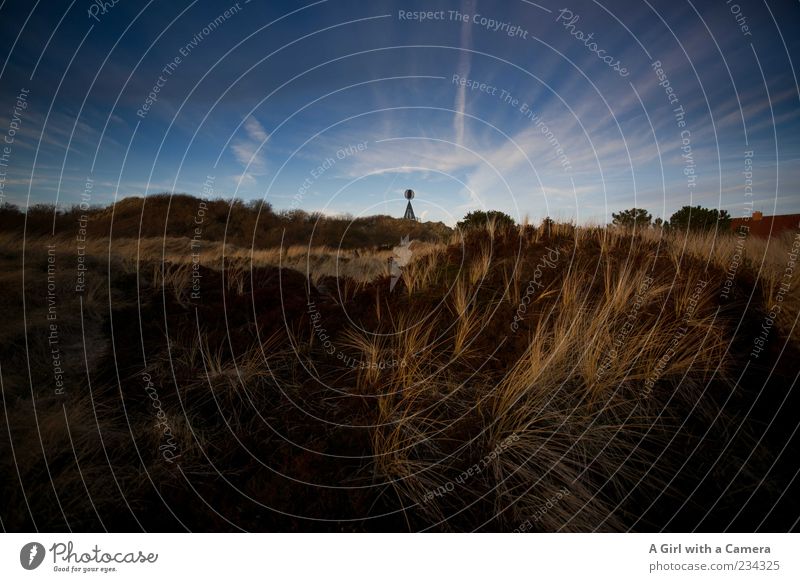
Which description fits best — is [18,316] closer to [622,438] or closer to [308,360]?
[308,360]

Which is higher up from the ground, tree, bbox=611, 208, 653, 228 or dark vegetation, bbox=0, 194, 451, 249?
dark vegetation, bbox=0, 194, 451, 249

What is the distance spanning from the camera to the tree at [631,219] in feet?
22.9

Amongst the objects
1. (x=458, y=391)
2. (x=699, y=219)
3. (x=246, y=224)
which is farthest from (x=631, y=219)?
(x=246, y=224)

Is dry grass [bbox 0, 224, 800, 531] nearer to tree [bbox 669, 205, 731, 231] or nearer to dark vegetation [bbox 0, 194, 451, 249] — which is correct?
tree [bbox 669, 205, 731, 231]

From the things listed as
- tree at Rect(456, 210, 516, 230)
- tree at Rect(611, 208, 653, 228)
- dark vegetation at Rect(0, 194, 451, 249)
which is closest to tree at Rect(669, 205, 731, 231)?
tree at Rect(611, 208, 653, 228)

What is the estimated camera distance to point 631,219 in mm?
7652

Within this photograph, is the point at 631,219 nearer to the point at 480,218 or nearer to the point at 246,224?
the point at 480,218

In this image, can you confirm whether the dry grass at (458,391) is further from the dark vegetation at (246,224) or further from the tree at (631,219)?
the dark vegetation at (246,224)

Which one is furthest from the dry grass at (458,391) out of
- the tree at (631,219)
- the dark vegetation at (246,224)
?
the dark vegetation at (246,224)

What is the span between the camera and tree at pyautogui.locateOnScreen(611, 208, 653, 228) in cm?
699

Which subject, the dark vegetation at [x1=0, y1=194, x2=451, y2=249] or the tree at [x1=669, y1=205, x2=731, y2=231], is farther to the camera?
the dark vegetation at [x1=0, y1=194, x2=451, y2=249]

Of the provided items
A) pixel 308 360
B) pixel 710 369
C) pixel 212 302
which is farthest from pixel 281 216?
pixel 710 369

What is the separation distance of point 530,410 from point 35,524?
324cm

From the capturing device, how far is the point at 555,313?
3807 mm
